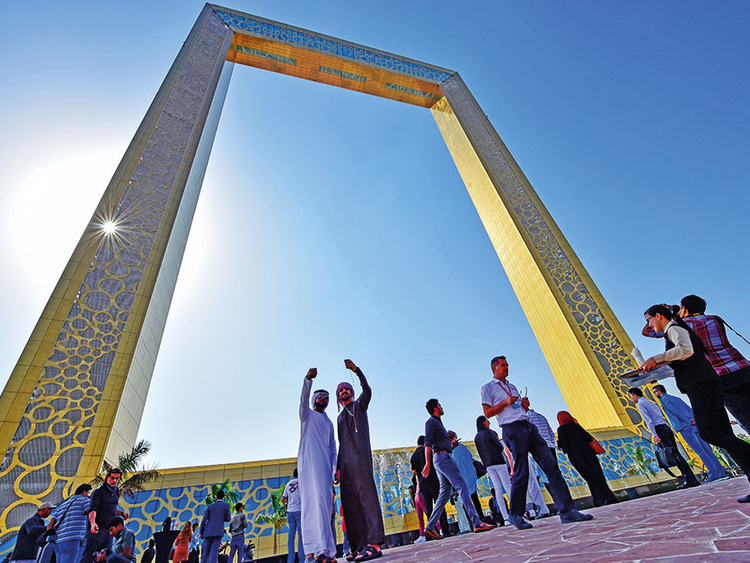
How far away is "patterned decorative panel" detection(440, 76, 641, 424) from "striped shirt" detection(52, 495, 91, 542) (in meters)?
8.46

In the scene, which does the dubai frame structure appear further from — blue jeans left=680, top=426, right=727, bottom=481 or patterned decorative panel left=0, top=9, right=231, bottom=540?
blue jeans left=680, top=426, right=727, bottom=481

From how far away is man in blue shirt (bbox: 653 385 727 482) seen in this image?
3979mm

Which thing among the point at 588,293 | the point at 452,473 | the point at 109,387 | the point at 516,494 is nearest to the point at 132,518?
the point at 109,387

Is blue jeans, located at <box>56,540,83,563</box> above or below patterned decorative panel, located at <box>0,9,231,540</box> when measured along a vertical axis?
below

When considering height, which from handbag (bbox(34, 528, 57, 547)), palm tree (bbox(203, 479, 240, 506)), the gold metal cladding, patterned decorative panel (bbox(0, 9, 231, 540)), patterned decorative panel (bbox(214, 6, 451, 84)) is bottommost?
handbag (bbox(34, 528, 57, 547))

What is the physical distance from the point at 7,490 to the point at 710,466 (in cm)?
752

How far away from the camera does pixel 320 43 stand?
11.9 m

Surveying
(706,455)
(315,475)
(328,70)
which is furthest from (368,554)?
(328,70)

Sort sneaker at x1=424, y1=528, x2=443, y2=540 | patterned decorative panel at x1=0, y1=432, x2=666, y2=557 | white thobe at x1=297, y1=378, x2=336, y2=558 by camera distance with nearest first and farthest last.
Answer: white thobe at x1=297, y1=378, x2=336, y2=558 → sneaker at x1=424, y1=528, x2=443, y2=540 → patterned decorative panel at x1=0, y1=432, x2=666, y2=557

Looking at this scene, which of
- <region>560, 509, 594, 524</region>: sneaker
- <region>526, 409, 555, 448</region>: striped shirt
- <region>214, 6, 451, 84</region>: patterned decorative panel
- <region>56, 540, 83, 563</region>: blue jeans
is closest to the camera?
<region>560, 509, 594, 524</region>: sneaker

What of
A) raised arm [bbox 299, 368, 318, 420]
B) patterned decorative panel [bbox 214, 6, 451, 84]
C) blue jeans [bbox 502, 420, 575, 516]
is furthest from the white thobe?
patterned decorative panel [bbox 214, 6, 451, 84]

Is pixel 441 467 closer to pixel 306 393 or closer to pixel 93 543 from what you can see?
pixel 306 393

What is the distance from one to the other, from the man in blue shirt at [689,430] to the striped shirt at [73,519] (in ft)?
19.4

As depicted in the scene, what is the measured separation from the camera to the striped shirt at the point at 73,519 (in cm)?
325
